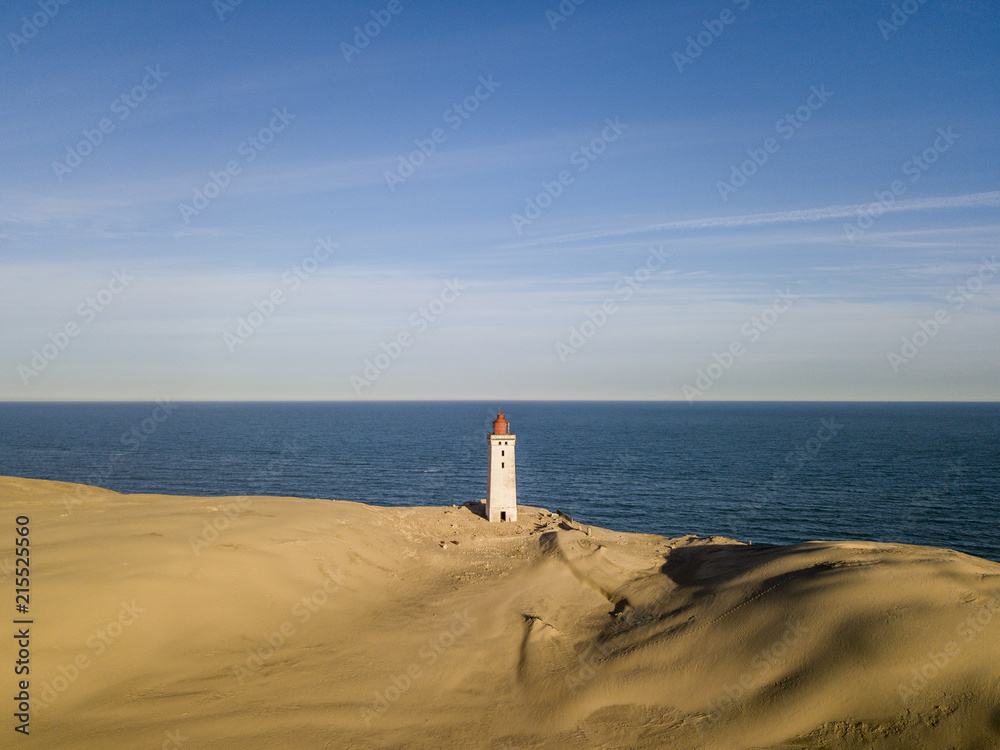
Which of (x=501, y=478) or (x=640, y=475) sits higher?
(x=501, y=478)

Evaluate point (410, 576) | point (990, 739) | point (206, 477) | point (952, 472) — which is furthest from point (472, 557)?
point (952, 472)

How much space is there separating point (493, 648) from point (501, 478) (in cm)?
1625

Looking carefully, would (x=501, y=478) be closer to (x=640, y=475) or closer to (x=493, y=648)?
(x=493, y=648)

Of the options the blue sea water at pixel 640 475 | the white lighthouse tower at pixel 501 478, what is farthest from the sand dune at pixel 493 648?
the blue sea water at pixel 640 475

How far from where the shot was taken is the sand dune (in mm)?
14180

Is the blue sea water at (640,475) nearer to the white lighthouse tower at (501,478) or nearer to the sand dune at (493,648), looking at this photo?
the white lighthouse tower at (501,478)

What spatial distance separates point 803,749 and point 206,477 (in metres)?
71.7

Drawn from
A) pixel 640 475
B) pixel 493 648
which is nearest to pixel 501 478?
pixel 493 648

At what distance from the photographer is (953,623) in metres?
15.3

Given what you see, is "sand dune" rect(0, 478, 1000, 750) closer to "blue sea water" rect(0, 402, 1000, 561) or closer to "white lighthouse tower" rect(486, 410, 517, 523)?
"white lighthouse tower" rect(486, 410, 517, 523)

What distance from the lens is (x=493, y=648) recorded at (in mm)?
19375

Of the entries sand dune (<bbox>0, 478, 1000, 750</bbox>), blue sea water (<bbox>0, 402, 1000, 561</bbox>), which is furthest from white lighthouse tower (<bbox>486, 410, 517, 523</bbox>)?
blue sea water (<bbox>0, 402, 1000, 561</bbox>)

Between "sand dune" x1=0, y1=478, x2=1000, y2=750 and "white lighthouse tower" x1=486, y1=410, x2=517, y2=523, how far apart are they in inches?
382

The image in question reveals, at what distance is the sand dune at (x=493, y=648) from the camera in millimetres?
14180
